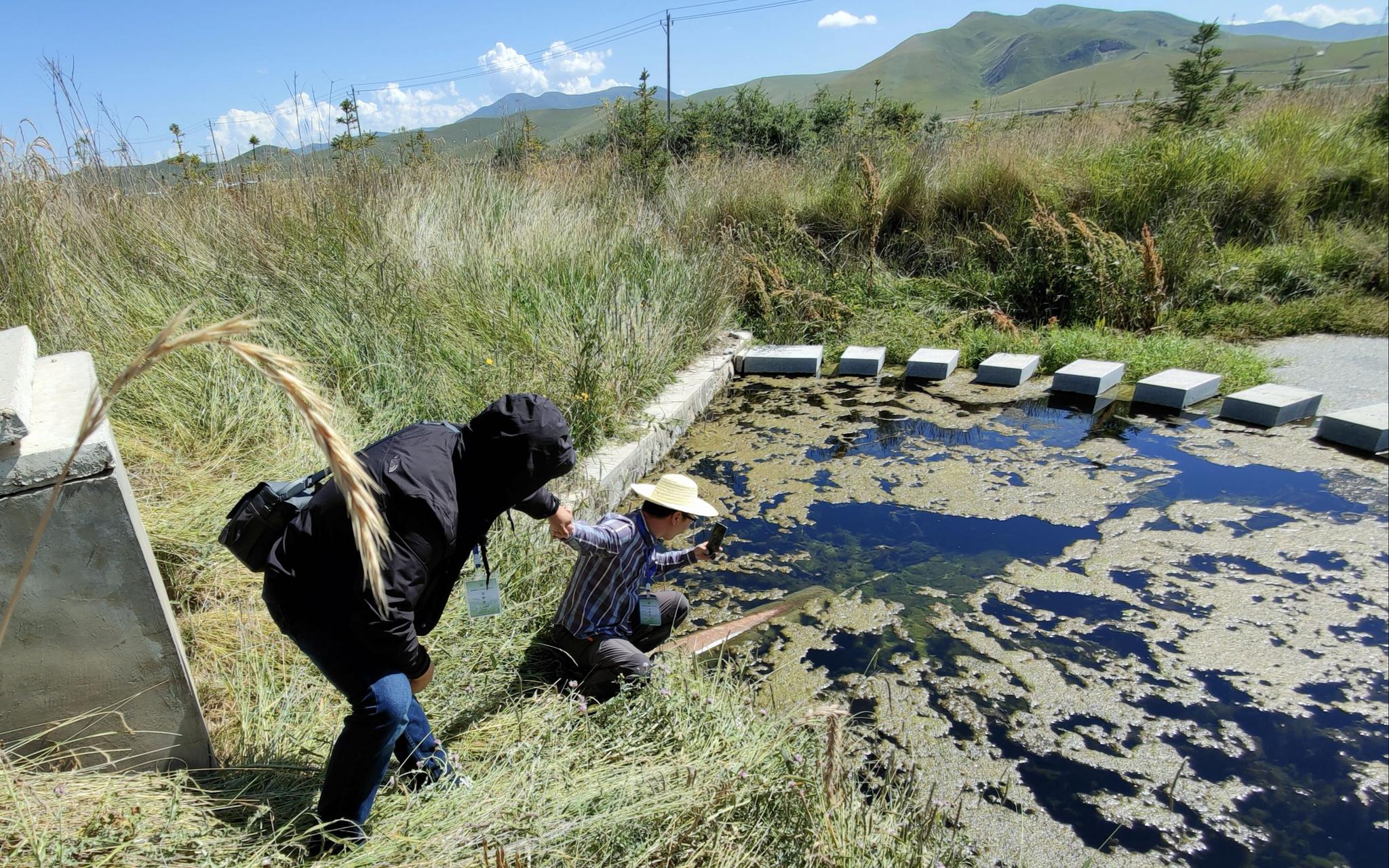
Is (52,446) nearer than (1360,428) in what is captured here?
Yes

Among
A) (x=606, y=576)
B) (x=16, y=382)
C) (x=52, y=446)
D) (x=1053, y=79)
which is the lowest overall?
(x=606, y=576)

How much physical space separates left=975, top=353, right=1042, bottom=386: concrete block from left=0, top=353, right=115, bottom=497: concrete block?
6222 mm

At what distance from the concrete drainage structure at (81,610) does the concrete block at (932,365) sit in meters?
5.99

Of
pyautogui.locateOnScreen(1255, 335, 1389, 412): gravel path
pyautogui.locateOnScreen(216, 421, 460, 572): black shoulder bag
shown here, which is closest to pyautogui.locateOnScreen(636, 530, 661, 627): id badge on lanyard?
pyautogui.locateOnScreen(216, 421, 460, 572): black shoulder bag

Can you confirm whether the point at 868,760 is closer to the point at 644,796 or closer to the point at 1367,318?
the point at 644,796

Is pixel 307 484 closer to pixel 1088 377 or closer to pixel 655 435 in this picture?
pixel 655 435

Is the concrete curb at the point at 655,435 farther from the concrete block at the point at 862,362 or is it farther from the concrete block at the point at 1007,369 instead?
the concrete block at the point at 1007,369

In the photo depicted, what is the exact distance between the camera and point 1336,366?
614 cm

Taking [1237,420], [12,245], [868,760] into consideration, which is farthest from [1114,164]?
[12,245]

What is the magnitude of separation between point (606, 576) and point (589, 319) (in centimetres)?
283

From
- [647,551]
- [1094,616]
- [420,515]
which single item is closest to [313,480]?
[420,515]

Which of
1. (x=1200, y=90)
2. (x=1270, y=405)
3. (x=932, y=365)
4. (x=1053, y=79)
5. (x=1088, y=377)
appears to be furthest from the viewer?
(x=1053, y=79)

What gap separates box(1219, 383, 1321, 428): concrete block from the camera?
5223mm

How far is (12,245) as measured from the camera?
370 cm
